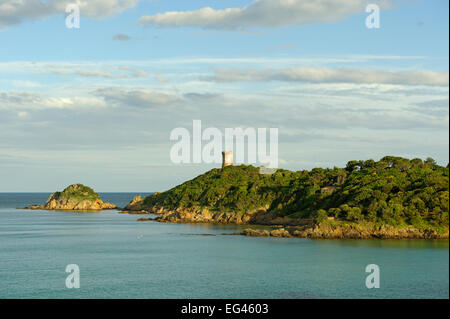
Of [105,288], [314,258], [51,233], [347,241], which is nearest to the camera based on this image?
[105,288]

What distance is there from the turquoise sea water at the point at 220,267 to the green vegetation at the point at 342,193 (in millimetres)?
6774

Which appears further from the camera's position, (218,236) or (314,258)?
(218,236)

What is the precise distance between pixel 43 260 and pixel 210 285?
28.3m

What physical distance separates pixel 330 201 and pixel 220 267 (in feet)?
137

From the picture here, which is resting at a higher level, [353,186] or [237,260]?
[353,186]

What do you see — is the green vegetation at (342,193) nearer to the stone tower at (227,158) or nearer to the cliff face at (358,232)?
the cliff face at (358,232)

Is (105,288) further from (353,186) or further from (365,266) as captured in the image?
(353,186)

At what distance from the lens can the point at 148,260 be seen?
68375 millimetres

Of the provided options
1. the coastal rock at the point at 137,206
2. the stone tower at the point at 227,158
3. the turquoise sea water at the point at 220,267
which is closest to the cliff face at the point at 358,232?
the turquoise sea water at the point at 220,267

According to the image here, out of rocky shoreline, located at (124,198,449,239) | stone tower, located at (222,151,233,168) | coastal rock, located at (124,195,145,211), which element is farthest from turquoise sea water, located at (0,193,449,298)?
coastal rock, located at (124,195,145,211)

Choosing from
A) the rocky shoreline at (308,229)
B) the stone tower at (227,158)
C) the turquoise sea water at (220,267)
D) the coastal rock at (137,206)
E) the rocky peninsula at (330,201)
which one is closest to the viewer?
the turquoise sea water at (220,267)

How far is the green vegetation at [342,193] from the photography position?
3278 inches
